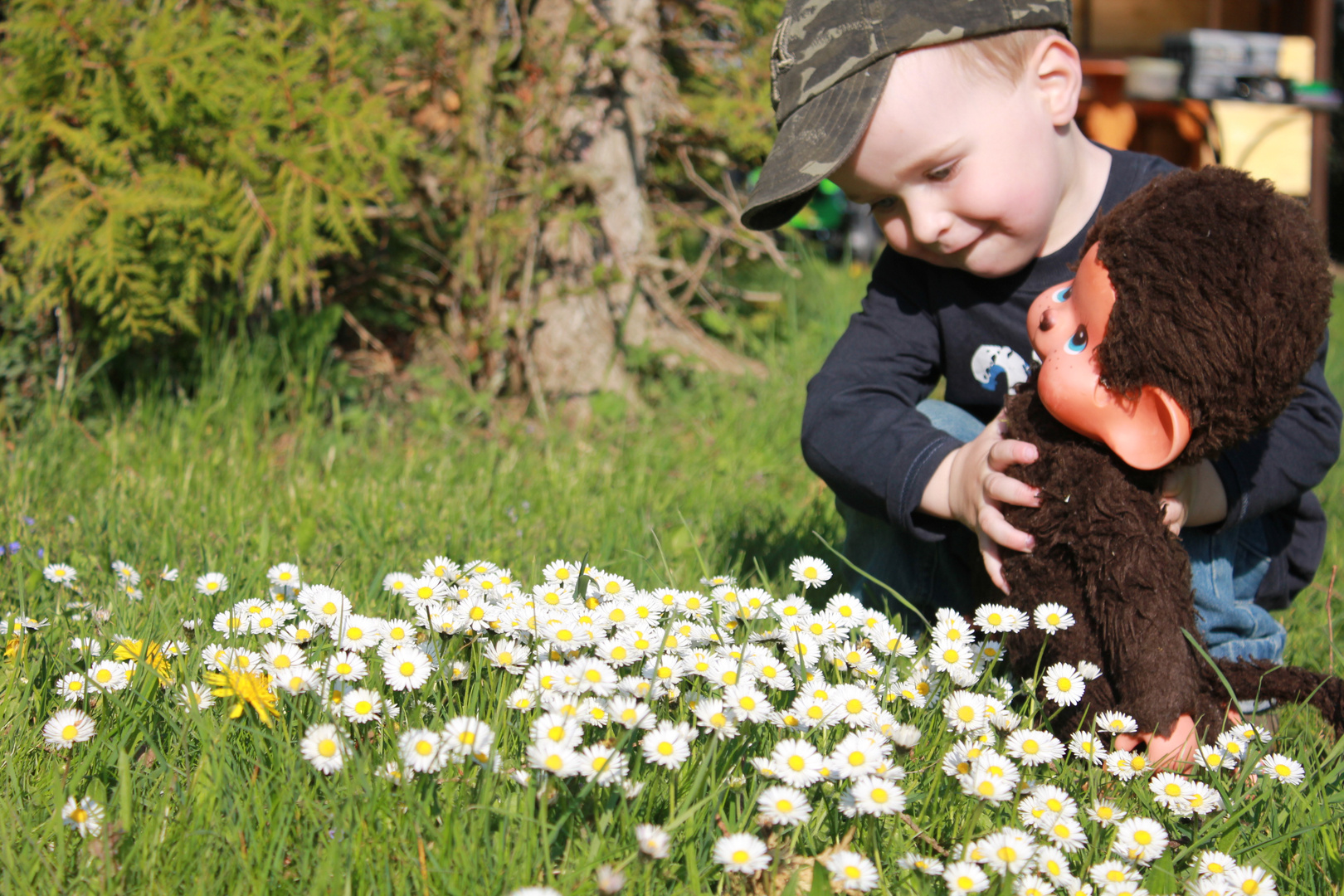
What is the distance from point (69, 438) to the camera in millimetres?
2971

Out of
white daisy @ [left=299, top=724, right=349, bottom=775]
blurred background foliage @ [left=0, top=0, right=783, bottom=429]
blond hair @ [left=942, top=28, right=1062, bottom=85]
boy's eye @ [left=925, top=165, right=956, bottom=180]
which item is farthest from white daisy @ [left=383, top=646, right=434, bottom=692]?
blurred background foliage @ [left=0, top=0, right=783, bottom=429]

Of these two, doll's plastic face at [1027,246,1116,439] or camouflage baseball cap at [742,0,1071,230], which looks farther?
camouflage baseball cap at [742,0,1071,230]

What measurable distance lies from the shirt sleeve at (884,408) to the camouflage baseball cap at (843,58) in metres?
0.39

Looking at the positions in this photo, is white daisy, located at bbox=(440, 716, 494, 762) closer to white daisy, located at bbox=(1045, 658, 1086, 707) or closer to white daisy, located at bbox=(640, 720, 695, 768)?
white daisy, located at bbox=(640, 720, 695, 768)

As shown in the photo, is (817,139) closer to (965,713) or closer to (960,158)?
(960,158)

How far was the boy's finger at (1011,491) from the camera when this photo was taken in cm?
158

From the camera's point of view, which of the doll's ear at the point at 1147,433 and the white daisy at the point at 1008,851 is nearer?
the white daisy at the point at 1008,851

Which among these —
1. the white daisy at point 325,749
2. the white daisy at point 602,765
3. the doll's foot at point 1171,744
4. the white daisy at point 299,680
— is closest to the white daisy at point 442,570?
the white daisy at point 299,680

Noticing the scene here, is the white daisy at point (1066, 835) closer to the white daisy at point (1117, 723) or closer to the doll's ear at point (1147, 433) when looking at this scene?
the white daisy at point (1117, 723)

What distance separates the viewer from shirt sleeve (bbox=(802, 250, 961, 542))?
186 cm

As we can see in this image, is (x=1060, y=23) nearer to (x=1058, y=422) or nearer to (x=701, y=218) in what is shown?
(x=1058, y=422)

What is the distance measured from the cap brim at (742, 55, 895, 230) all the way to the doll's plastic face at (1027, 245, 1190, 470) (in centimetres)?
45

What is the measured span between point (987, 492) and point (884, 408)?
376 mm

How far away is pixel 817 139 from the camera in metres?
1.76
